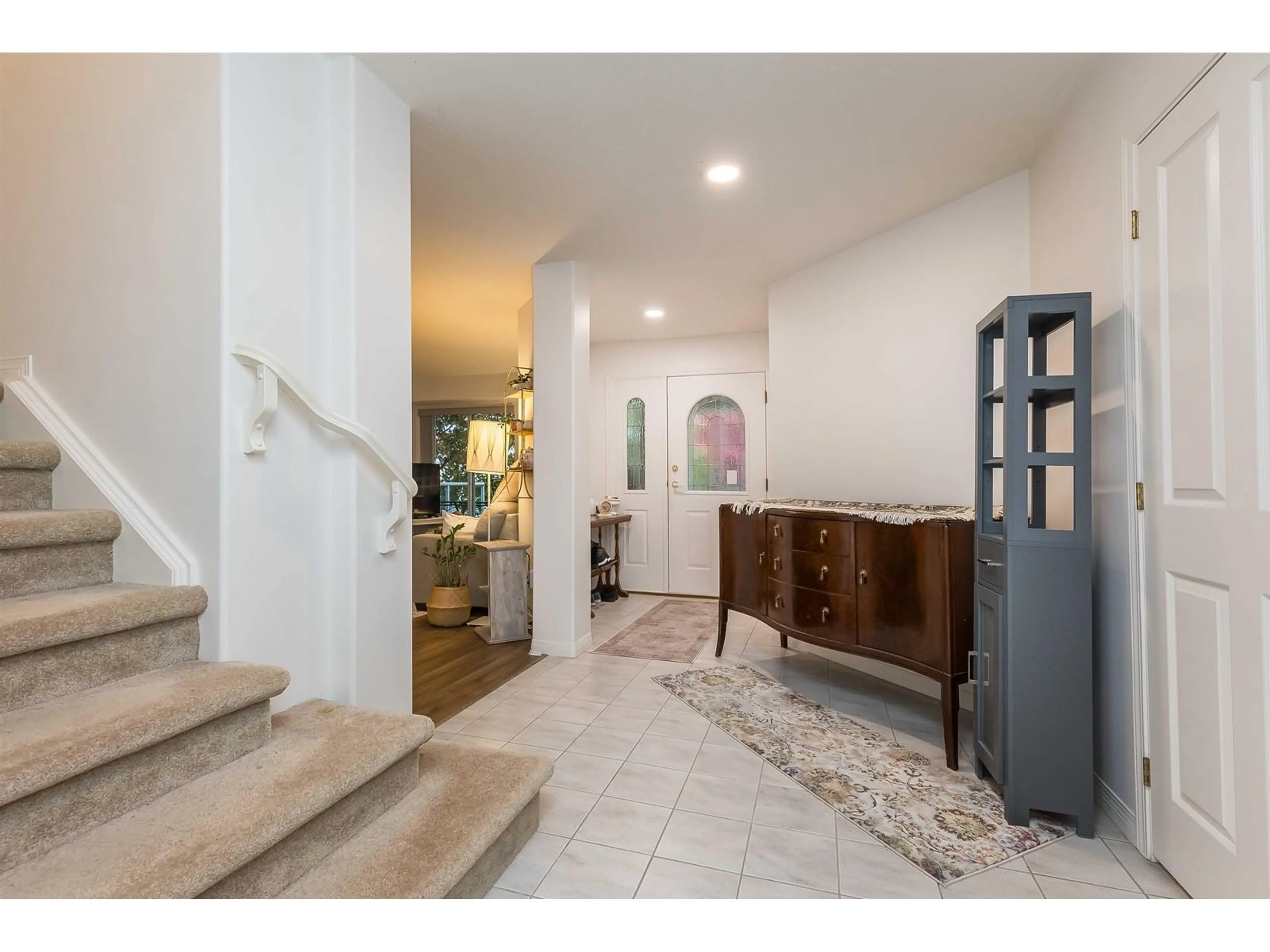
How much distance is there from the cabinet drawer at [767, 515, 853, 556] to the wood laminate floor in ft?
5.12

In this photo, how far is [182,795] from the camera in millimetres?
1153

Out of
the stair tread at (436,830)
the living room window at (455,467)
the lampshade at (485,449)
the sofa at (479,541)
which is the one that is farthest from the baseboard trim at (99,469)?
the living room window at (455,467)

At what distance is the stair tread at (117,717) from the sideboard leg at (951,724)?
6.84 feet

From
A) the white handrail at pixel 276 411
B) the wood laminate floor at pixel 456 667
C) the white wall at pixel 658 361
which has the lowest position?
the wood laminate floor at pixel 456 667

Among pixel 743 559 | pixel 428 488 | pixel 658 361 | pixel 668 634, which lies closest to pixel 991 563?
pixel 743 559

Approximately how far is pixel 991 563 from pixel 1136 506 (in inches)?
16.1

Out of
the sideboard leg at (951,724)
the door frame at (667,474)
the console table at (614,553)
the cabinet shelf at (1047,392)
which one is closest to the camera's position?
the cabinet shelf at (1047,392)

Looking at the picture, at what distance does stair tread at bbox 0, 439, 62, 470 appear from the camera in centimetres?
158

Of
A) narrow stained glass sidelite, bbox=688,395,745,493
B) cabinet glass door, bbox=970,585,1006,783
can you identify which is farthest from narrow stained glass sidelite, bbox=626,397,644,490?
cabinet glass door, bbox=970,585,1006,783

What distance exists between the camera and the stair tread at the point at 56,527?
1362mm

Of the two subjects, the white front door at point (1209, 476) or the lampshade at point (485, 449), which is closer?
the white front door at point (1209, 476)

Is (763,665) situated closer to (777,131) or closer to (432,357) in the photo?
(777,131)

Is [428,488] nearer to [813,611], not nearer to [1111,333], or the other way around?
[813,611]

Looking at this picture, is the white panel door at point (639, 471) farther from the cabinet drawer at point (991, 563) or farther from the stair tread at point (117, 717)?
the stair tread at point (117, 717)
